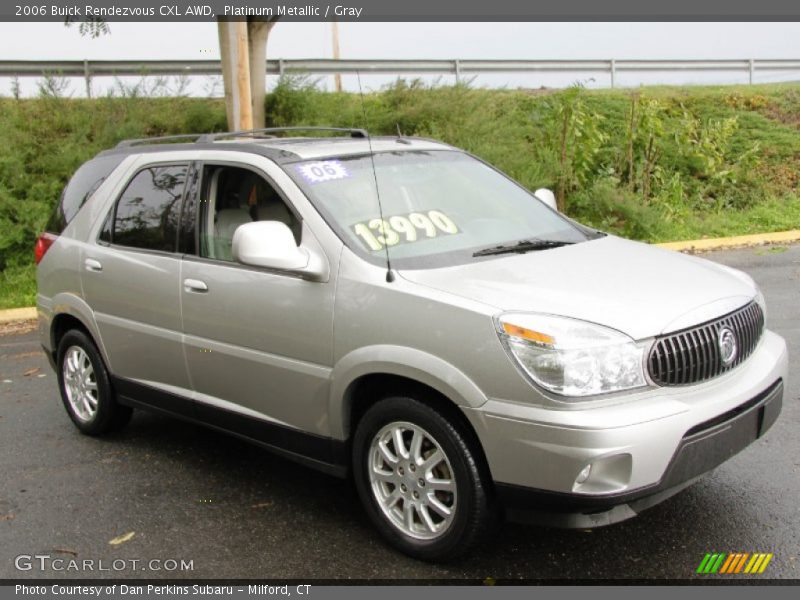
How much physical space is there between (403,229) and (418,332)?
0.78 meters

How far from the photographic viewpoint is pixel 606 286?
364 cm

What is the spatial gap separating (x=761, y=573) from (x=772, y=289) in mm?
6068

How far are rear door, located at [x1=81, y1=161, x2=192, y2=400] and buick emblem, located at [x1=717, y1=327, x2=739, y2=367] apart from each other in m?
2.66

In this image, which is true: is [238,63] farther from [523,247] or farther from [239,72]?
[523,247]

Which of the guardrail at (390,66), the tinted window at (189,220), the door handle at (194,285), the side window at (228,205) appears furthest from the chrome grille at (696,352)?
the guardrail at (390,66)

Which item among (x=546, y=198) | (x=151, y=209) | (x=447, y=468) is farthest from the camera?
(x=546, y=198)

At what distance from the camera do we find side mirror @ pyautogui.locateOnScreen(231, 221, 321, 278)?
3.90 metres

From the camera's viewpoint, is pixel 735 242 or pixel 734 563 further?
pixel 735 242

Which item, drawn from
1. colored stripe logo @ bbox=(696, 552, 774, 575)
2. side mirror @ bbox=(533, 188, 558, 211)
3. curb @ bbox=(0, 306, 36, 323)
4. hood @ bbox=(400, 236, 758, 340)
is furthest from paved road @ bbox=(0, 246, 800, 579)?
curb @ bbox=(0, 306, 36, 323)

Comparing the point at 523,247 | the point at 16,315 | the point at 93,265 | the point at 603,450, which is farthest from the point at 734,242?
the point at 603,450

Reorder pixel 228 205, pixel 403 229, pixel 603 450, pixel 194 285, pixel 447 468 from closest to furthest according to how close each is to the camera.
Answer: pixel 603 450, pixel 447 468, pixel 403 229, pixel 194 285, pixel 228 205

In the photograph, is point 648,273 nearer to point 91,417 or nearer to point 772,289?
point 91,417

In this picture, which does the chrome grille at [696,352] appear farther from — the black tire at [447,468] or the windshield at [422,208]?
the windshield at [422,208]

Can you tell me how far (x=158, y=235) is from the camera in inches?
193
